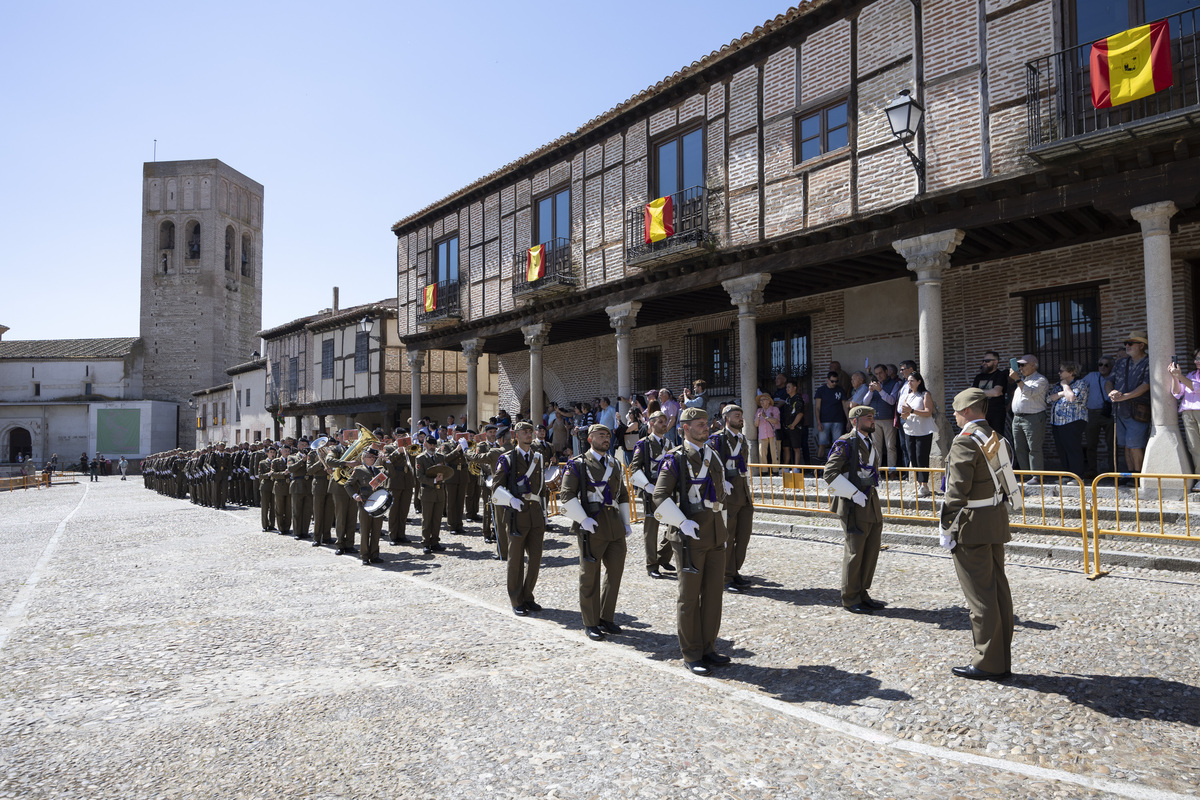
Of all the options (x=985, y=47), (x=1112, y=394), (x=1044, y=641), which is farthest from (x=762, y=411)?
(x=1044, y=641)

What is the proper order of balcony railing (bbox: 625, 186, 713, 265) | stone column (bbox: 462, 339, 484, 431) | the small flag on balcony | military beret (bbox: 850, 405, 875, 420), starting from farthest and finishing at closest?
stone column (bbox: 462, 339, 484, 431), the small flag on balcony, balcony railing (bbox: 625, 186, 713, 265), military beret (bbox: 850, 405, 875, 420)

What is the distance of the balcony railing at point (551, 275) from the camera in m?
18.2

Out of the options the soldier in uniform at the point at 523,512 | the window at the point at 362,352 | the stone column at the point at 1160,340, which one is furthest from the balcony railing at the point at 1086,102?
the window at the point at 362,352

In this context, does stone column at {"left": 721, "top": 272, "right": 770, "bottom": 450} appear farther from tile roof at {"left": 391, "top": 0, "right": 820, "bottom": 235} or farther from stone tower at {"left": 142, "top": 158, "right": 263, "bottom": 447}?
stone tower at {"left": 142, "top": 158, "right": 263, "bottom": 447}

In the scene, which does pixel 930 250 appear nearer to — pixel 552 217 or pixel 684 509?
pixel 684 509

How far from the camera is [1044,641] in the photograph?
5293 mm

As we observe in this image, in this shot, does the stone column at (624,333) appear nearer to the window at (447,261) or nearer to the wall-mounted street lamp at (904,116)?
the wall-mounted street lamp at (904,116)

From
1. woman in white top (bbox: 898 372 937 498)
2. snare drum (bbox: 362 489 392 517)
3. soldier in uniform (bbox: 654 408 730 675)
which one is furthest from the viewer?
woman in white top (bbox: 898 372 937 498)

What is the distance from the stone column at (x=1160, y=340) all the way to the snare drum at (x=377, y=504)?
32.2ft

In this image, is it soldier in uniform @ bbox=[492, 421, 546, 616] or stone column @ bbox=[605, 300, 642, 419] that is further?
stone column @ bbox=[605, 300, 642, 419]

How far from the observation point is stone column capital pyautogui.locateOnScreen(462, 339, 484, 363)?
21969mm

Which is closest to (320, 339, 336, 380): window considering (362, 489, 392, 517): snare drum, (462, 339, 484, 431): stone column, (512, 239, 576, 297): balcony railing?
(462, 339, 484, 431): stone column

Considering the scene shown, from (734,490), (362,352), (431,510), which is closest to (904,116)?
(734,490)

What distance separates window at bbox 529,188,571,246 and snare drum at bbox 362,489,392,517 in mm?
10503
